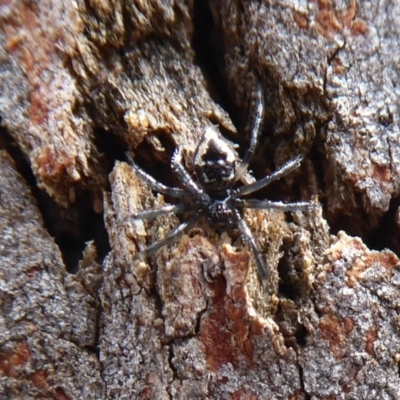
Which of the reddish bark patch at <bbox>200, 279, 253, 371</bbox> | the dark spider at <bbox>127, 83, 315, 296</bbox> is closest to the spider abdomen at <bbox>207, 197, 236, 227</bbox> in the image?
the dark spider at <bbox>127, 83, 315, 296</bbox>

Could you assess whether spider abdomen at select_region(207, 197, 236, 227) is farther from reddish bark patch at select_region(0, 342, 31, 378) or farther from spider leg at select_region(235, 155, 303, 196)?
reddish bark patch at select_region(0, 342, 31, 378)

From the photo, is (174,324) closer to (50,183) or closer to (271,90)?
(50,183)

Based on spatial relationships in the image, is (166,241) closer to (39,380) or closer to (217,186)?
(217,186)

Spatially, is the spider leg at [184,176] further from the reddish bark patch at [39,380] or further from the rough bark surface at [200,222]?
the reddish bark patch at [39,380]

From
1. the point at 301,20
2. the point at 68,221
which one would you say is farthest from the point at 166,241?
the point at 301,20

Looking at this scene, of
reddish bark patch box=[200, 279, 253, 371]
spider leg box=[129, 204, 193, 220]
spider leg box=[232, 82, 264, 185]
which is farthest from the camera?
spider leg box=[232, 82, 264, 185]

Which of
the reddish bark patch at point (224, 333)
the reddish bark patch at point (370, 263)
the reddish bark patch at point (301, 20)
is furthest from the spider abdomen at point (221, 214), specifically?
the reddish bark patch at point (301, 20)

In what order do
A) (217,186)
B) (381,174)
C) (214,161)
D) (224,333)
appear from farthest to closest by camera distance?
(217,186)
(214,161)
(381,174)
(224,333)

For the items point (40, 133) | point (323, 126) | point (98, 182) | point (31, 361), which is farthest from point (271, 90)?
point (31, 361)

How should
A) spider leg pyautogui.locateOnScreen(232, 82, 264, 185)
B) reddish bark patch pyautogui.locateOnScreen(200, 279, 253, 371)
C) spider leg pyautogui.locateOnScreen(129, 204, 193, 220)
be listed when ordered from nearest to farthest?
reddish bark patch pyautogui.locateOnScreen(200, 279, 253, 371), spider leg pyautogui.locateOnScreen(129, 204, 193, 220), spider leg pyautogui.locateOnScreen(232, 82, 264, 185)
